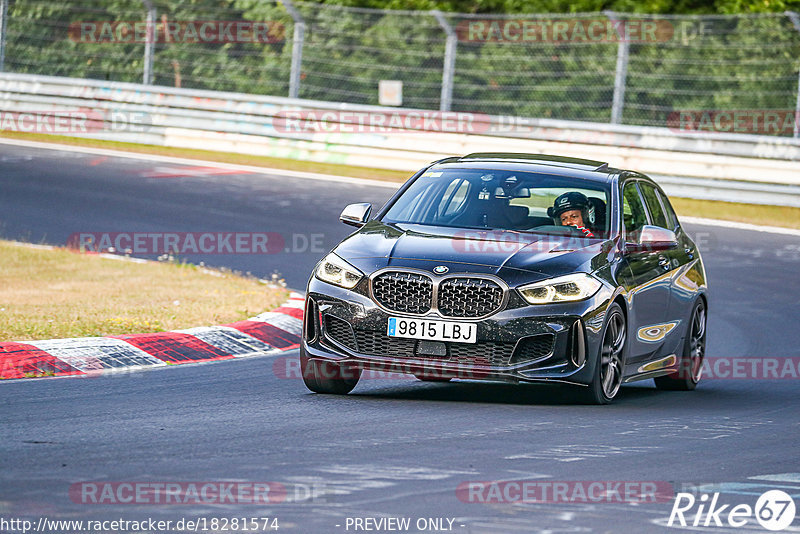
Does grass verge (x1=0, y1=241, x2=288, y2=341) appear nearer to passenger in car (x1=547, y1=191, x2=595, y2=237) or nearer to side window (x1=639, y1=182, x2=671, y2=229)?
passenger in car (x1=547, y1=191, x2=595, y2=237)

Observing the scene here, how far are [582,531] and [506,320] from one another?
2.99 metres

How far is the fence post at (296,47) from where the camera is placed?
79.5 ft

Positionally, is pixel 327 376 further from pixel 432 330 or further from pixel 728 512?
pixel 728 512

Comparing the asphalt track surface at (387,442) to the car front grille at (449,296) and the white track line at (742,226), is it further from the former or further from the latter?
the white track line at (742,226)

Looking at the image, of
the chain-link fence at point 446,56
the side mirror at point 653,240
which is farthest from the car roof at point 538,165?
the chain-link fence at point 446,56

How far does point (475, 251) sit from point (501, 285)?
0.41m

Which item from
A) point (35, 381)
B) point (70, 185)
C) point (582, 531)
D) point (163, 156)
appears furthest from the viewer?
point (163, 156)

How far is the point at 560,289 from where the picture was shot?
8.33 m

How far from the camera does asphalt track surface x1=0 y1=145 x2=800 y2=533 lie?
553 cm

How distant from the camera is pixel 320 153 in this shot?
24469mm

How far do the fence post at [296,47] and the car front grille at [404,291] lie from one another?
16.4 meters

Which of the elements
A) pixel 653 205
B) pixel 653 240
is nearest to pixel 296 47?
pixel 653 205

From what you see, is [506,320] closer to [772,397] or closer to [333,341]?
[333,341]

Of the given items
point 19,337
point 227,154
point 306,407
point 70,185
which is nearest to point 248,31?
point 227,154
